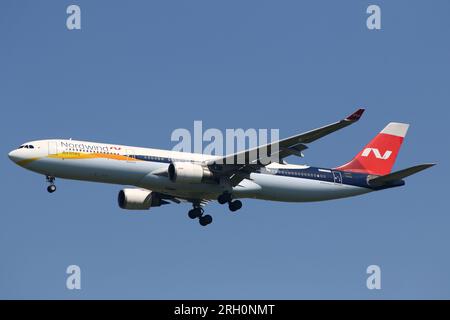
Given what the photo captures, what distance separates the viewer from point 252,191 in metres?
56.4

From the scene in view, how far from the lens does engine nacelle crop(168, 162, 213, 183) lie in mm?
52750

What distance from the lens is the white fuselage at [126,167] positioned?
172ft

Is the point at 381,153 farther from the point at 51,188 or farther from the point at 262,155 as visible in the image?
the point at 51,188

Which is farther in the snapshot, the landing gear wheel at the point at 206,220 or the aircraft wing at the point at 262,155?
the landing gear wheel at the point at 206,220

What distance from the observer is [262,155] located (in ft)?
173

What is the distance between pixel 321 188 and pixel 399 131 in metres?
9.25

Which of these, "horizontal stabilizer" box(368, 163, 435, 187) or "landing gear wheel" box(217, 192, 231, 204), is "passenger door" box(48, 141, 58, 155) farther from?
"horizontal stabilizer" box(368, 163, 435, 187)

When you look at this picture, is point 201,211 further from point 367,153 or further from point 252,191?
point 367,153

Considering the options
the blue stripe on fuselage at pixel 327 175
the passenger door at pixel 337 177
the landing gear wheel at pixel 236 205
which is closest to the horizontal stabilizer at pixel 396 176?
the blue stripe on fuselage at pixel 327 175

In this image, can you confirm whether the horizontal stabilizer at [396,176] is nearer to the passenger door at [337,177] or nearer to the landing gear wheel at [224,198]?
the passenger door at [337,177]

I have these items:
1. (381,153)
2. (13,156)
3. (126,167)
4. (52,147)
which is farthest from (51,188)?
(381,153)

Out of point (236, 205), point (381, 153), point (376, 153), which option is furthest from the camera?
point (381, 153)

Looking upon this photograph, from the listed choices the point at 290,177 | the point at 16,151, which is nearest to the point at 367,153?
the point at 290,177

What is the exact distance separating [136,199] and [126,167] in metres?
5.77
